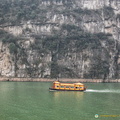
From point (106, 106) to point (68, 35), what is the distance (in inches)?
2140

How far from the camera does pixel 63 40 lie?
8069 cm

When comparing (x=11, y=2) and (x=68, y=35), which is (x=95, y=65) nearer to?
(x=68, y=35)

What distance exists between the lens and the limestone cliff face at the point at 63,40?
76.9 meters

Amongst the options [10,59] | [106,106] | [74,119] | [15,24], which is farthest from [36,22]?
[74,119]

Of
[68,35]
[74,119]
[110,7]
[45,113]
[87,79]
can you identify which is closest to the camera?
[74,119]

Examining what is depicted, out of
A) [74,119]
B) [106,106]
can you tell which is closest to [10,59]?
[106,106]

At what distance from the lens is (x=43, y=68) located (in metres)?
76.7

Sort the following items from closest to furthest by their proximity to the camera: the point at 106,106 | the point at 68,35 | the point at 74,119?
the point at 74,119 < the point at 106,106 < the point at 68,35

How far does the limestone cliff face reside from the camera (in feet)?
252

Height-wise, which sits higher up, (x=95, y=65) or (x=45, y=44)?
(x=45, y=44)

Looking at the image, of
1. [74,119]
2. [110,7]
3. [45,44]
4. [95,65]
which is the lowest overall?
[74,119]

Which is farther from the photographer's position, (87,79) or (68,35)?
(68,35)

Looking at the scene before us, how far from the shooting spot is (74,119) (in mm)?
23000

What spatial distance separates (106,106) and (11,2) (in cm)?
6555
